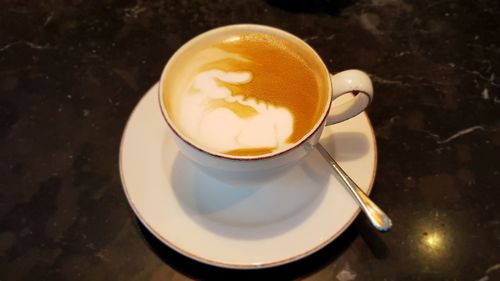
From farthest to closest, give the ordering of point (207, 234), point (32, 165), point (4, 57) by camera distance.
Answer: point (4, 57) < point (32, 165) < point (207, 234)

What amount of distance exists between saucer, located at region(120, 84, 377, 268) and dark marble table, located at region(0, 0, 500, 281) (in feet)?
0.19

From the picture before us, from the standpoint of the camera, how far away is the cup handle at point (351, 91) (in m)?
0.68

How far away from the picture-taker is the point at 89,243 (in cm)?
76

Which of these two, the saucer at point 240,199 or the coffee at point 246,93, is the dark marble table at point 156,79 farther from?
the coffee at point 246,93

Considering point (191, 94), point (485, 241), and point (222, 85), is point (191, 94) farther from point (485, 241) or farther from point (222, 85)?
point (485, 241)

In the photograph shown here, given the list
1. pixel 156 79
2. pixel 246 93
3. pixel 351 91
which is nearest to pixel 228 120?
pixel 246 93

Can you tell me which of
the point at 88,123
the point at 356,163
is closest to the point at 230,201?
the point at 356,163

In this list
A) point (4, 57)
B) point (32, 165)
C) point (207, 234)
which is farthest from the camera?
point (4, 57)

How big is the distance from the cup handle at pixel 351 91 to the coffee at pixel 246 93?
20mm

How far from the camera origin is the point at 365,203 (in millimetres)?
691

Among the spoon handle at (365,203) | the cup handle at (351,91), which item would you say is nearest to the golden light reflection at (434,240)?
the spoon handle at (365,203)

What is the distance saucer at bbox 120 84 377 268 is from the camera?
0.69 m

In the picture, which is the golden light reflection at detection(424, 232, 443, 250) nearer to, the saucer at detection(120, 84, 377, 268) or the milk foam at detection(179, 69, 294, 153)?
the saucer at detection(120, 84, 377, 268)

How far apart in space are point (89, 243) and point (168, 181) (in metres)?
0.15
